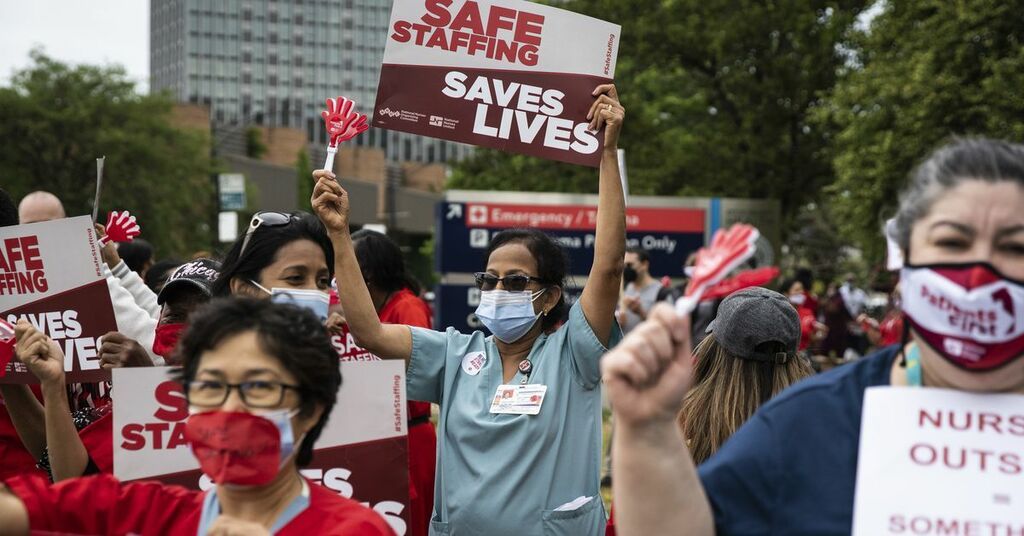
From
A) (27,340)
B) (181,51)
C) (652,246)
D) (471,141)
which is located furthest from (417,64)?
(181,51)

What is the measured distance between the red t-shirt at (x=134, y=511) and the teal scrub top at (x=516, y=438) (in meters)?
1.28

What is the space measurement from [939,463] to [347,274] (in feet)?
6.97

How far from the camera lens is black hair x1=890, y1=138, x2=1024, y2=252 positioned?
206cm

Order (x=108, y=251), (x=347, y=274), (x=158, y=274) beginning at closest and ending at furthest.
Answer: (x=347, y=274)
(x=108, y=251)
(x=158, y=274)

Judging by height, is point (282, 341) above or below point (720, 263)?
below

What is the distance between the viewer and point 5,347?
3.57m

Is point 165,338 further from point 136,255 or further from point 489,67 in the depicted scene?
point 136,255

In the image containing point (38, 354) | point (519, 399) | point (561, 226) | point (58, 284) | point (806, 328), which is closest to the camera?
point (38, 354)

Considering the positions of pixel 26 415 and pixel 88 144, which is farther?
pixel 88 144

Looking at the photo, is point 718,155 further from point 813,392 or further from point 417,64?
point 813,392

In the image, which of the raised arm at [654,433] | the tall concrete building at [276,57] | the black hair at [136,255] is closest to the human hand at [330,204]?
the raised arm at [654,433]

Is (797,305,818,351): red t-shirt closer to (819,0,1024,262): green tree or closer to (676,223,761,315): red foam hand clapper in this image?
(676,223,761,315): red foam hand clapper

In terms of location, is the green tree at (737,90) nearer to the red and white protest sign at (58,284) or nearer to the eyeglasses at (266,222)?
the red and white protest sign at (58,284)

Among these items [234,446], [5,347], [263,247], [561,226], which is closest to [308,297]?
[263,247]
